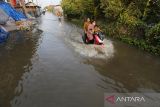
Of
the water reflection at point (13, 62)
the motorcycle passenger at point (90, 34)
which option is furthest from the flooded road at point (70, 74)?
the motorcycle passenger at point (90, 34)

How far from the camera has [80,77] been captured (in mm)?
13906

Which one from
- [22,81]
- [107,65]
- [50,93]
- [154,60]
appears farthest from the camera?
[154,60]

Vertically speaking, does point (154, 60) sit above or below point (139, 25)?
below

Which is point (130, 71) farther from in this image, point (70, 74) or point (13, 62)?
point (13, 62)

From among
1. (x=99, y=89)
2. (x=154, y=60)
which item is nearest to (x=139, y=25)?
(x=154, y=60)

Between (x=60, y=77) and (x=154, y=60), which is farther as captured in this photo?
(x=154, y=60)

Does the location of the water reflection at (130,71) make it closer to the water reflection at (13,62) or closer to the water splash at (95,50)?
the water splash at (95,50)

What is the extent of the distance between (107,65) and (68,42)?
851cm

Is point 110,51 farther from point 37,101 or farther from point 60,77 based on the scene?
point 37,101

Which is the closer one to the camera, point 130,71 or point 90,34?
point 130,71

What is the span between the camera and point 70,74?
14305 mm

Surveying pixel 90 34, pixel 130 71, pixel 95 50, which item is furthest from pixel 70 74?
pixel 90 34

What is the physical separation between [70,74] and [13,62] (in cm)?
430

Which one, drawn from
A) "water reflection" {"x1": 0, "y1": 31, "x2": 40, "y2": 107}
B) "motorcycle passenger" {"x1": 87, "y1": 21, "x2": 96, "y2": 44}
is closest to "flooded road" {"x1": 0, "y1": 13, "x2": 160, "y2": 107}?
"water reflection" {"x1": 0, "y1": 31, "x2": 40, "y2": 107}
